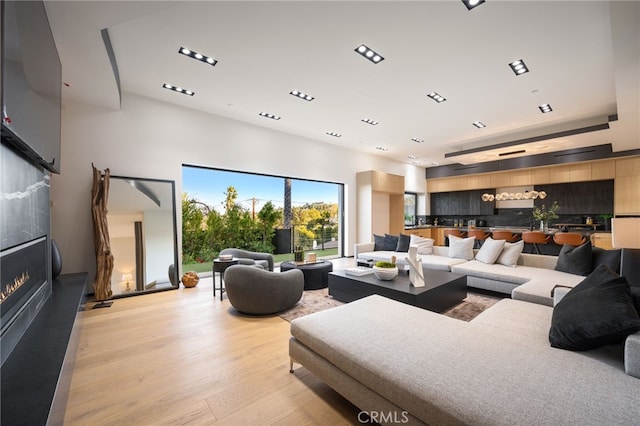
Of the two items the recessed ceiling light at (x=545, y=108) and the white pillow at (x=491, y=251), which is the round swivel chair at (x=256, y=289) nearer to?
the white pillow at (x=491, y=251)

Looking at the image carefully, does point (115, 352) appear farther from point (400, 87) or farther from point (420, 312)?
point (400, 87)

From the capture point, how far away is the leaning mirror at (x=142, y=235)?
4.20m

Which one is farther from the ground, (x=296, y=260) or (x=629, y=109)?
(x=629, y=109)

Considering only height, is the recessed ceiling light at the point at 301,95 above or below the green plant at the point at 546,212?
above

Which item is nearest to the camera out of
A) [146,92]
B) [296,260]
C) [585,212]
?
[146,92]

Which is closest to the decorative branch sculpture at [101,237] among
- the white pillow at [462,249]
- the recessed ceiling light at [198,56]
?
the recessed ceiling light at [198,56]

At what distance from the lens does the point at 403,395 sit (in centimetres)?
133

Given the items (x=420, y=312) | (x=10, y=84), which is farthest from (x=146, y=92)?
(x=420, y=312)

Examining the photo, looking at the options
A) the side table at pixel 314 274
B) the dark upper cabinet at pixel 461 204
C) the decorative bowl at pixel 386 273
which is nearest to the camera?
the decorative bowl at pixel 386 273

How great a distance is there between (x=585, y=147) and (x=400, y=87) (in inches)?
230

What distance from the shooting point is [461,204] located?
9.91 meters

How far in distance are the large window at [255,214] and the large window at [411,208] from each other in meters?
3.67

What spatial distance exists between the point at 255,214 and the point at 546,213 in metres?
8.30

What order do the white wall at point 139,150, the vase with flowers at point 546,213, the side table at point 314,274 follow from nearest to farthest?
the white wall at point 139,150 → the side table at point 314,274 → the vase with flowers at point 546,213
